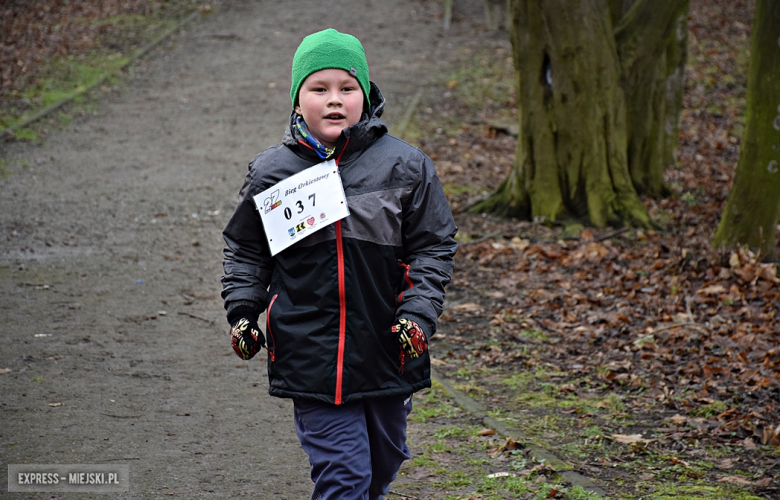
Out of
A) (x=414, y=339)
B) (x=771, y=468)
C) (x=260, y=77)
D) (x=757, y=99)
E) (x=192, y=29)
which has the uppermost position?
(x=192, y=29)

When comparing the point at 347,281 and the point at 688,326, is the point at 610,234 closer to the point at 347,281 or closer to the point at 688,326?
the point at 688,326

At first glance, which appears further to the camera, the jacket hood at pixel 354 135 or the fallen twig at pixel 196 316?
the fallen twig at pixel 196 316

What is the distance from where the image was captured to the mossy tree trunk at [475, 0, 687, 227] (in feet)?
28.6

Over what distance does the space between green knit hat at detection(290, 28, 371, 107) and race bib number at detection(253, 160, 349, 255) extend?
0.32 metres

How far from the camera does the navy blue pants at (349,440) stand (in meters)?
2.95

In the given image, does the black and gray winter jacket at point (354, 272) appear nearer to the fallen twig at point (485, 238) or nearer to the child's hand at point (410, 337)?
the child's hand at point (410, 337)

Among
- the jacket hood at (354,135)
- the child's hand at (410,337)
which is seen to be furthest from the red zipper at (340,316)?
the jacket hood at (354,135)

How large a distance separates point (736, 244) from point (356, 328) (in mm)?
5416

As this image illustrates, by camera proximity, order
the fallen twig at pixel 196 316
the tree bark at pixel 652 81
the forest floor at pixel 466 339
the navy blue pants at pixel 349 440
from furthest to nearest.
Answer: the tree bark at pixel 652 81 → the fallen twig at pixel 196 316 → the forest floor at pixel 466 339 → the navy blue pants at pixel 349 440

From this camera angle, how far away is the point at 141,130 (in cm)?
1288

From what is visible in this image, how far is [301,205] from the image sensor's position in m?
3.03

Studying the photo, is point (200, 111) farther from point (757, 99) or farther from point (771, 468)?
point (771, 468)

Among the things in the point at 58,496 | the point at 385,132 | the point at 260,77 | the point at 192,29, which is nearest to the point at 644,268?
the point at 385,132

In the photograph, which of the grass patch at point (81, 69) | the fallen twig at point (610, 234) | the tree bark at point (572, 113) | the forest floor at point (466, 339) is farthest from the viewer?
the grass patch at point (81, 69)
